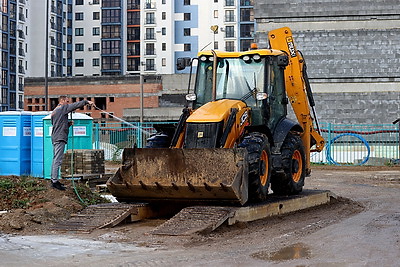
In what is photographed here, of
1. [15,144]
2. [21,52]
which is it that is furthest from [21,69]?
[15,144]

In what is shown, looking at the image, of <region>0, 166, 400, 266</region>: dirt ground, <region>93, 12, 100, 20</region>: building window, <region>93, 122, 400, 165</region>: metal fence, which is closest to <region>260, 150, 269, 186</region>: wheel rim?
<region>0, 166, 400, 266</region>: dirt ground

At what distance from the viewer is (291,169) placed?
48.0 ft

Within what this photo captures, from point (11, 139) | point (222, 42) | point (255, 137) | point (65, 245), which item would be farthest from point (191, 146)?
point (222, 42)

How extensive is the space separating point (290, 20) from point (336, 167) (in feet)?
52.9

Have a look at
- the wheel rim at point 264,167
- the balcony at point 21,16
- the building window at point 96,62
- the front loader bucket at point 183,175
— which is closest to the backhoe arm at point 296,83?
the wheel rim at point 264,167

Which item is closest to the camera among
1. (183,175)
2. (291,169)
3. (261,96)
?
(183,175)

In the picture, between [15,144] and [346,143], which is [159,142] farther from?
[346,143]

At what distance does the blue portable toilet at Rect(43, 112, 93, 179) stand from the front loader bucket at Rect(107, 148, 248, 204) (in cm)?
541

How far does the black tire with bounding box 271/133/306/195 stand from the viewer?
563 inches

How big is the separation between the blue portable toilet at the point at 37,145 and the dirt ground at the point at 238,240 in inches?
154

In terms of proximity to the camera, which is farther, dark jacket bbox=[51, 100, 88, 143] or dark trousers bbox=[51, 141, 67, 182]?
dark jacket bbox=[51, 100, 88, 143]

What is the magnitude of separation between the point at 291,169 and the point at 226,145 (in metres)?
2.44

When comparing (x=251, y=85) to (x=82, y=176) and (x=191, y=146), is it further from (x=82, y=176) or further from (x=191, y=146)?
(x=82, y=176)

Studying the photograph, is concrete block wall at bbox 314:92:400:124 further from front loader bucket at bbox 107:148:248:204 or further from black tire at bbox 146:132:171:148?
front loader bucket at bbox 107:148:248:204
